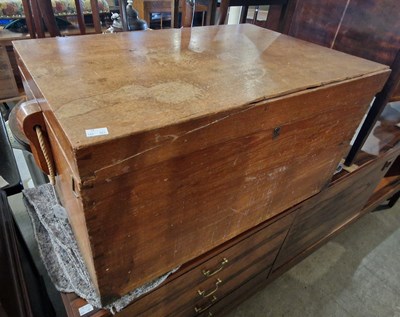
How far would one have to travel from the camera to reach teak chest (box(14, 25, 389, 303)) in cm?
39

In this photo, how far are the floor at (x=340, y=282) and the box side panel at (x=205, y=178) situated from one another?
0.70 metres

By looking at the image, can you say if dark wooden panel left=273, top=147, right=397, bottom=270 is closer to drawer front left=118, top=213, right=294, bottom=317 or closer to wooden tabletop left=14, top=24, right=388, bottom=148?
drawer front left=118, top=213, right=294, bottom=317

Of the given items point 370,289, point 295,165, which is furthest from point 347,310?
point 295,165

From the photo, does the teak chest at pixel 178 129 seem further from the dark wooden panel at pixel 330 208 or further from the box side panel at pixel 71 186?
the dark wooden panel at pixel 330 208

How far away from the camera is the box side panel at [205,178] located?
1.34 ft

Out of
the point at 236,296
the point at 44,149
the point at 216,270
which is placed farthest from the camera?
the point at 236,296

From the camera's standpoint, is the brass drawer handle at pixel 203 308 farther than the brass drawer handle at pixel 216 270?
Yes

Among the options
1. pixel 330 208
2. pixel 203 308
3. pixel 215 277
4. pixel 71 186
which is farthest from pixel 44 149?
pixel 330 208

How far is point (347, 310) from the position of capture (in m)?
1.22

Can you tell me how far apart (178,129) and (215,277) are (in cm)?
59

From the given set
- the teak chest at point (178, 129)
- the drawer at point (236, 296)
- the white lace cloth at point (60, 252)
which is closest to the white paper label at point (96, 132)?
the teak chest at point (178, 129)

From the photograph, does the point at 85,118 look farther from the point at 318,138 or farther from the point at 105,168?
the point at 318,138

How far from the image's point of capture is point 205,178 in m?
0.50

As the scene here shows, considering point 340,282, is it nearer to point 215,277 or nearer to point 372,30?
point 215,277
